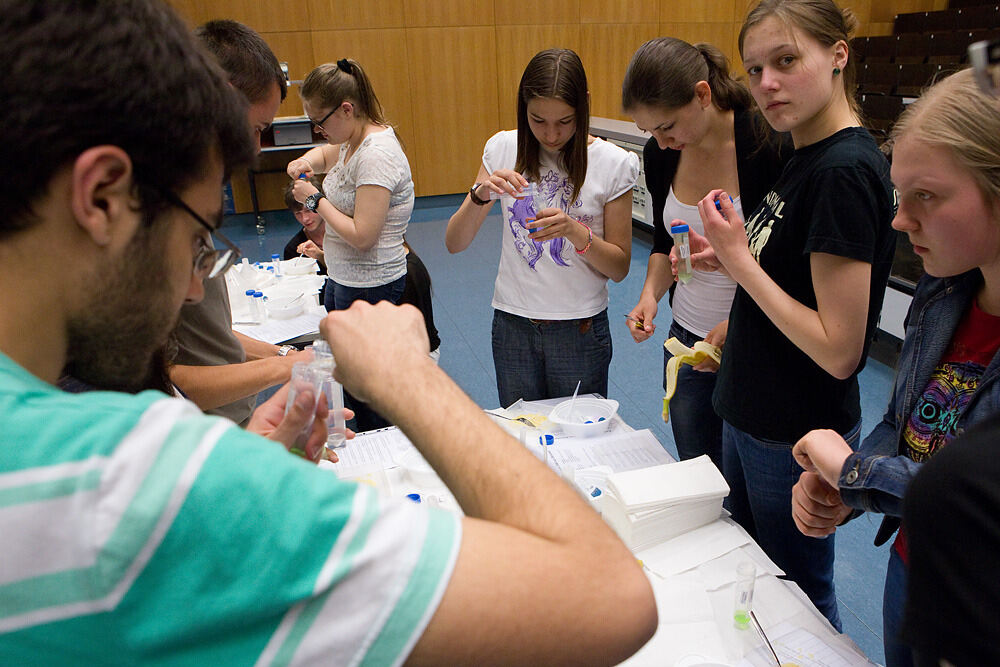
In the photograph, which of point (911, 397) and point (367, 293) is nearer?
point (911, 397)

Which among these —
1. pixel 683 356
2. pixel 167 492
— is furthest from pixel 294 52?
pixel 167 492

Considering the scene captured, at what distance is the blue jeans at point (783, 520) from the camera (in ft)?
5.31

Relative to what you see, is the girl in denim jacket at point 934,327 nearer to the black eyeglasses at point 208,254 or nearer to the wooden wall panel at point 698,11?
the black eyeglasses at point 208,254

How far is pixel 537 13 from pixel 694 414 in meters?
7.37

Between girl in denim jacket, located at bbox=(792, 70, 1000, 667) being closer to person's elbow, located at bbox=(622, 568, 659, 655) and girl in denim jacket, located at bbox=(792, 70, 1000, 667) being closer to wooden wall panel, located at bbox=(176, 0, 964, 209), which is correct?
person's elbow, located at bbox=(622, 568, 659, 655)

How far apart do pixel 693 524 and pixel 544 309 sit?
3.18ft

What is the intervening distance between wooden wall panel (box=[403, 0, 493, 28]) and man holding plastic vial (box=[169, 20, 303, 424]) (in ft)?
22.0

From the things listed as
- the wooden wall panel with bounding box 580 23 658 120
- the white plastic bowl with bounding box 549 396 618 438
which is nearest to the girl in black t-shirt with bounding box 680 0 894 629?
the white plastic bowl with bounding box 549 396 618 438

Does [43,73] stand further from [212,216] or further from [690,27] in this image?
[690,27]

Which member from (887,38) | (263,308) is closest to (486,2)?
(887,38)

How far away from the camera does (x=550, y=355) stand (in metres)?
2.37

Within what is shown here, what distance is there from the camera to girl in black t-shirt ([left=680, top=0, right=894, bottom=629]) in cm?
138

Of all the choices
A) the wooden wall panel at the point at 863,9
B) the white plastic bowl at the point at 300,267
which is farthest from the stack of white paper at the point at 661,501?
the wooden wall panel at the point at 863,9

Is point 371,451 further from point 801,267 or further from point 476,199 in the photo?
point 801,267
